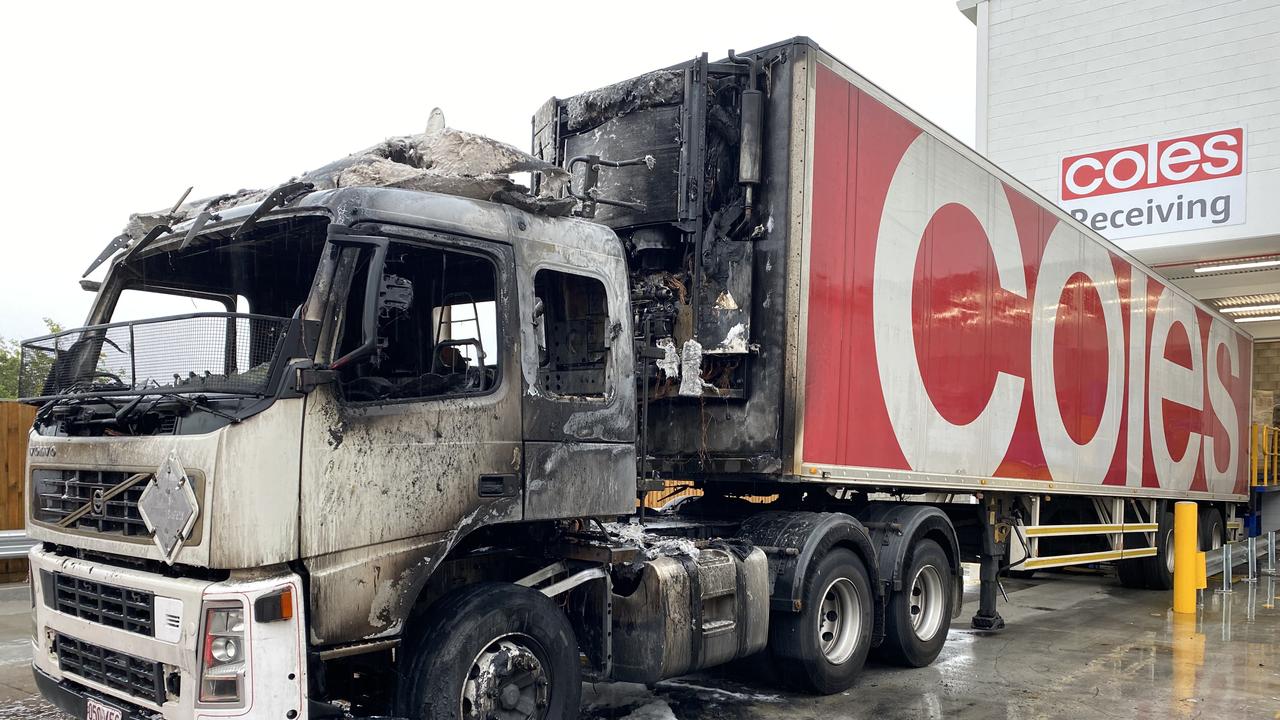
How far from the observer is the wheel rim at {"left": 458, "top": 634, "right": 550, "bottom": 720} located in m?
4.65

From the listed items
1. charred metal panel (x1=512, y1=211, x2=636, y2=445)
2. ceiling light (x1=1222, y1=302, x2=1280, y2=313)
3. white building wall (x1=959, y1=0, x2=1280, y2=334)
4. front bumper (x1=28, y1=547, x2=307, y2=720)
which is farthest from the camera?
ceiling light (x1=1222, y1=302, x2=1280, y2=313)

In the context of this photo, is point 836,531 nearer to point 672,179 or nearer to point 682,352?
point 682,352

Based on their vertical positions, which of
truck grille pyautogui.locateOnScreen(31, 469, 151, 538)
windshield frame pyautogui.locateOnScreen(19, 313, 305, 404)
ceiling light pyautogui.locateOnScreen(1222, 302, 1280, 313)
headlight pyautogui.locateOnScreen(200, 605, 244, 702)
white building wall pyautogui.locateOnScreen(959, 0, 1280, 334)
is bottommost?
headlight pyautogui.locateOnScreen(200, 605, 244, 702)

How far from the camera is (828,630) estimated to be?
23.9 feet

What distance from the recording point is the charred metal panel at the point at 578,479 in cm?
516

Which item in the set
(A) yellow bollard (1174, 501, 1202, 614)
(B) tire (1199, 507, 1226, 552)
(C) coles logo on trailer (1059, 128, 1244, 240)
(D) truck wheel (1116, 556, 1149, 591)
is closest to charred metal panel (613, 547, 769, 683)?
(A) yellow bollard (1174, 501, 1202, 614)

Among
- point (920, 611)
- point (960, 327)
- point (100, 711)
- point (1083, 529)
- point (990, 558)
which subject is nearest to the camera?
point (100, 711)

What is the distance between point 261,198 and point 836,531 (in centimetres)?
441

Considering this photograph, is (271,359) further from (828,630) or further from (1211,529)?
(1211,529)

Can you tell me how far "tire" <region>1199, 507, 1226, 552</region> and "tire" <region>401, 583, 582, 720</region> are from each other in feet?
45.7

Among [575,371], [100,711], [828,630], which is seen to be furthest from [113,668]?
[828,630]

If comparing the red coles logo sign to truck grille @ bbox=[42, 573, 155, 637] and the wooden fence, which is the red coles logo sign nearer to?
truck grille @ bbox=[42, 573, 155, 637]

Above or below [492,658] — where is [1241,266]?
above

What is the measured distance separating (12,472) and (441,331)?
847 cm
